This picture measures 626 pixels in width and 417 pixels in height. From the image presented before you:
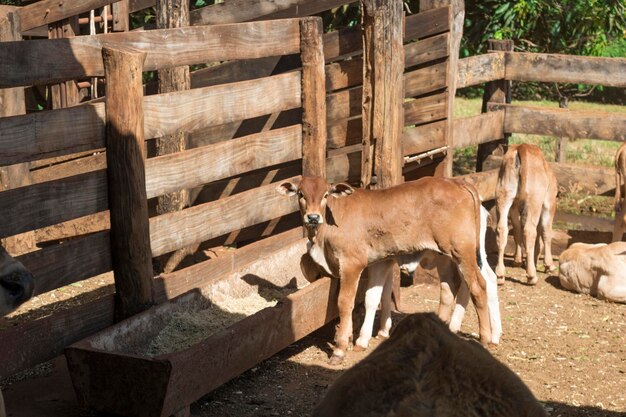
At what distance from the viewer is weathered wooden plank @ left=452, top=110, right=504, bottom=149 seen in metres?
11.6

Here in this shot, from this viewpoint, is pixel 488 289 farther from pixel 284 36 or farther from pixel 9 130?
pixel 9 130

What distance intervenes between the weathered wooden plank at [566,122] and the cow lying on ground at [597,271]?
203 centimetres

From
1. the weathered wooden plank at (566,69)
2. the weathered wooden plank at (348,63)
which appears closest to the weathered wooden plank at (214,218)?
the weathered wooden plank at (348,63)

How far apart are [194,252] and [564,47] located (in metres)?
10.8

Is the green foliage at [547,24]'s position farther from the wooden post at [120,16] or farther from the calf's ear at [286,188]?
the calf's ear at [286,188]

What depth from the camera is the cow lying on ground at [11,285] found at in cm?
495

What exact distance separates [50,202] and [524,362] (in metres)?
4.13

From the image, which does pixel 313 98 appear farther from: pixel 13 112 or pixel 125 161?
pixel 13 112

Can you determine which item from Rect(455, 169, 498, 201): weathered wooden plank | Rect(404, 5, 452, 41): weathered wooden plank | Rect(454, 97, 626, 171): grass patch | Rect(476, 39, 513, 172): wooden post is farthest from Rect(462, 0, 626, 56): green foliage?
Rect(404, 5, 452, 41): weathered wooden plank

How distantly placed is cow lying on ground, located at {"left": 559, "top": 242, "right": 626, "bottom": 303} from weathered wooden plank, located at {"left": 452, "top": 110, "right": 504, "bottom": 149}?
1.92m

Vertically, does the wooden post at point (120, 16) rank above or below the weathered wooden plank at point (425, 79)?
above

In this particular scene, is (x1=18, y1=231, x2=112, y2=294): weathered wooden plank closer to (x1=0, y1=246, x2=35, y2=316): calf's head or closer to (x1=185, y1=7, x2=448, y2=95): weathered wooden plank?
(x1=0, y1=246, x2=35, y2=316): calf's head

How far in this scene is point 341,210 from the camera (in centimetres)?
841

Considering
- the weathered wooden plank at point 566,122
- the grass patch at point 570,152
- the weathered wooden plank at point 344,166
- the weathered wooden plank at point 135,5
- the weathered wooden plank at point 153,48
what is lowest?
the grass patch at point 570,152
